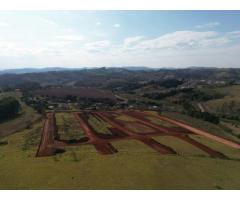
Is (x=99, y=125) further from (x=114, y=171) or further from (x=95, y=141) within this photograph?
(x=114, y=171)

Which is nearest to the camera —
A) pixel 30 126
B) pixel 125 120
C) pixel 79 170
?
pixel 79 170

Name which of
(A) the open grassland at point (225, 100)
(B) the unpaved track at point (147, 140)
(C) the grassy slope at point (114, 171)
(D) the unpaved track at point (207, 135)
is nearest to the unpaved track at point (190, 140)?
(C) the grassy slope at point (114, 171)

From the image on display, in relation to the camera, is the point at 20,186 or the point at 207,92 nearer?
the point at 20,186

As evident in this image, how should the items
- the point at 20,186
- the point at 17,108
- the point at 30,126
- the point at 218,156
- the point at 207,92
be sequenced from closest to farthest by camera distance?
1. the point at 20,186
2. the point at 218,156
3. the point at 30,126
4. the point at 17,108
5. the point at 207,92

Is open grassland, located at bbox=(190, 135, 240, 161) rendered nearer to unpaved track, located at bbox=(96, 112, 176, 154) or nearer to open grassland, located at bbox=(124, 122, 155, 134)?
unpaved track, located at bbox=(96, 112, 176, 154)

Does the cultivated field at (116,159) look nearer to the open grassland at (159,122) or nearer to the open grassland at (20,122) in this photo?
the open grassland at (159,122)

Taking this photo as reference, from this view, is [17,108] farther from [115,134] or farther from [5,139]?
[115,134]

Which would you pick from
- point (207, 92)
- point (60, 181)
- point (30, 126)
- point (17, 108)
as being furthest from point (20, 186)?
point (207, 92)
